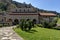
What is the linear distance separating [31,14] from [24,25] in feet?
63.6

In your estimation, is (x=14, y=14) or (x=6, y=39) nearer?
(x=6, y=39)

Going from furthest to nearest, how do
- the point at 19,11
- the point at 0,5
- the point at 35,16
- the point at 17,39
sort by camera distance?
the point at 0,5
the point at 19,11
the point at 35,16
the point at 17,39

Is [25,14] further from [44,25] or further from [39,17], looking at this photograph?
[44,25]

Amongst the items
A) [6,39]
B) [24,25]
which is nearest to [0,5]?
[24,25]

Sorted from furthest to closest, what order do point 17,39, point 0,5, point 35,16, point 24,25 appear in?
point 0,5 < point 35,16 < point 24,25 < point 17,39

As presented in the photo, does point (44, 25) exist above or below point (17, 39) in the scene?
below

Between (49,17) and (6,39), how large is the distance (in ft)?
105

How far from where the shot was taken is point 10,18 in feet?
156

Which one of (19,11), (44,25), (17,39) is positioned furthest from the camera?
(19,11)

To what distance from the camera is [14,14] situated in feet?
156

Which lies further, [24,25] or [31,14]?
[31,14]

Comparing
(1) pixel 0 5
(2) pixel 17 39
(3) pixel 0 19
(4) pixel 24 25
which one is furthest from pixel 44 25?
(1) pixel 0 5

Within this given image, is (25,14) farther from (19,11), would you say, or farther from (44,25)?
→ (44,25)

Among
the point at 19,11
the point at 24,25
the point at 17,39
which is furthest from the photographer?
the point at 19,11
